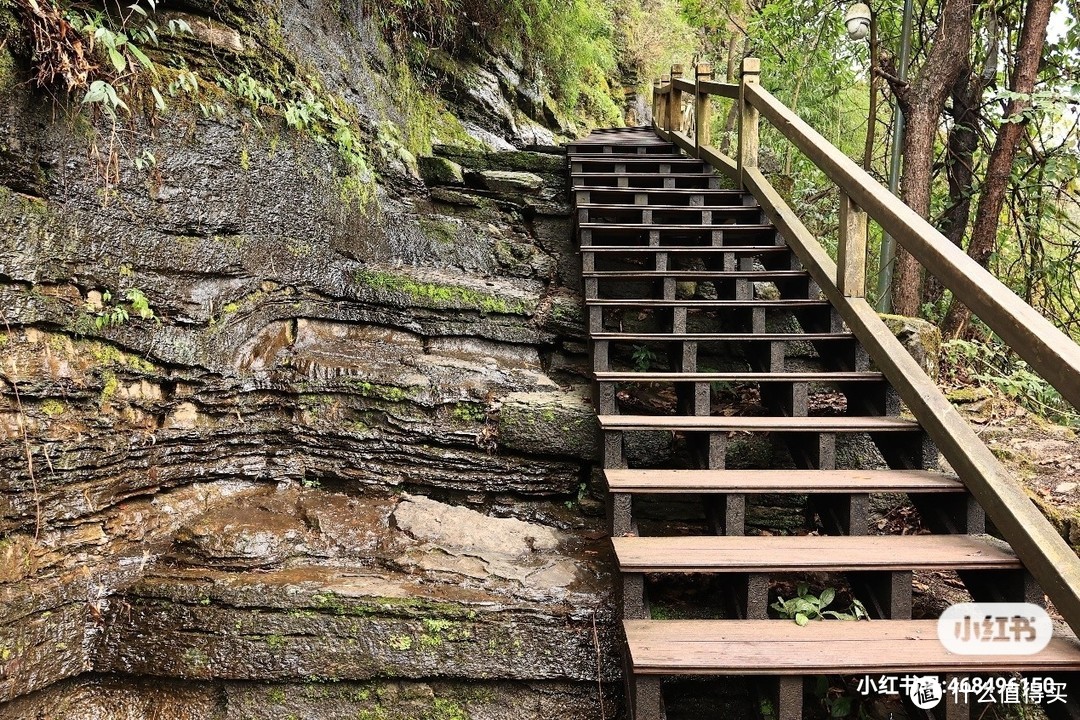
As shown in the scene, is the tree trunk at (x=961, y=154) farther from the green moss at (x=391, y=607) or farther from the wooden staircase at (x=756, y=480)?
the green moss at (x=391, y=607)

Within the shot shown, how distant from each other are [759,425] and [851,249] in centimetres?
118

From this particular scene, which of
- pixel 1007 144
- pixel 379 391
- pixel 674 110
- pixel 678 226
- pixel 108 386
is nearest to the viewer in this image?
pixel 108 386

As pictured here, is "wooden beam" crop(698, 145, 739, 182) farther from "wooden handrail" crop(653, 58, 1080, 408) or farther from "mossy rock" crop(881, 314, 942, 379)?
"mossy rock" crop(881, 314, 942, 379)

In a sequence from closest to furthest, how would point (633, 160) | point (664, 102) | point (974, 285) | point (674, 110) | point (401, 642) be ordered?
point (974, 285) < point (401, 642) < point (633, 160) < point (674, 110) < point (664, 102)

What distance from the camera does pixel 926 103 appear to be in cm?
537

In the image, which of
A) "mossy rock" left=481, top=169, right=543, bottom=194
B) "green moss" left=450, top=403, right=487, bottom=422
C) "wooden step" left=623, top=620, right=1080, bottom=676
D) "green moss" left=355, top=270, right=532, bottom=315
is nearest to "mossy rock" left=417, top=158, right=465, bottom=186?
"mossy rock" left=481, top=169, right=543, bottom=194

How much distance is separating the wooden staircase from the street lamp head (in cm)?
244

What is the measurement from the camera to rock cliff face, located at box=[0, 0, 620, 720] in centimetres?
238

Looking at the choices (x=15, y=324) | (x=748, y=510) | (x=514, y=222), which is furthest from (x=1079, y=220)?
(x=15, y=324)

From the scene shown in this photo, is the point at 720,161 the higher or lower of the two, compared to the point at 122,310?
higher

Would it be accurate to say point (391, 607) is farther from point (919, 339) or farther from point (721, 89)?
point (721, 89)

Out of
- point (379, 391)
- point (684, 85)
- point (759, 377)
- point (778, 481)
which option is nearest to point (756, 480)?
point (778, 481)

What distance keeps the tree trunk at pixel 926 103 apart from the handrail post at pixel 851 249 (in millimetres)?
2432

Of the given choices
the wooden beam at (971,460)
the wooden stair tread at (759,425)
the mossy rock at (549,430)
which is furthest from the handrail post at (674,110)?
the wooden stair tread at (759,425)
